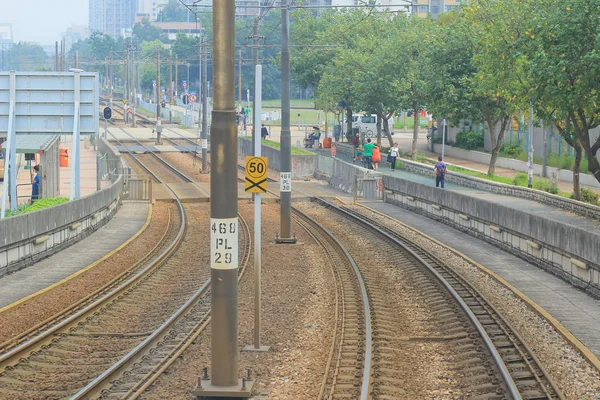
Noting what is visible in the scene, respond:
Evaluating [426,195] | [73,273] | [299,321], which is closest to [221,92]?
[299,321]

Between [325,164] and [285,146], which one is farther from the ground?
[285,146]

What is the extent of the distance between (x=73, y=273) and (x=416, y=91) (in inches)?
1649

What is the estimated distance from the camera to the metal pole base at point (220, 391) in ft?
37.3

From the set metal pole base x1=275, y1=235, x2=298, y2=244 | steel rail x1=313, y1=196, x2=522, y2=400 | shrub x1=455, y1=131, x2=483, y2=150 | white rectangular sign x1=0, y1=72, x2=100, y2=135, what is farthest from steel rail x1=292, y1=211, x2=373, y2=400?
shrub x1=455, y1=131, x2=483, y2=150

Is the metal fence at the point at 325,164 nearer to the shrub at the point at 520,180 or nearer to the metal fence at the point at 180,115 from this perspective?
the shrub at the point at 520,180

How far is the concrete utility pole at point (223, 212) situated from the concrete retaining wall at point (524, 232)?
1002 cm

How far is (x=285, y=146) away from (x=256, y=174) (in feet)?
43.2

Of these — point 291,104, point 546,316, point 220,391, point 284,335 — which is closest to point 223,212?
point 220,391

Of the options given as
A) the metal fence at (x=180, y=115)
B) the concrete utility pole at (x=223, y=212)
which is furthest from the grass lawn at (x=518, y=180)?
the metal fence at (x=180, y=115)

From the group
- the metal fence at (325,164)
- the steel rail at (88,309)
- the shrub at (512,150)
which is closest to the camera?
the steel rail at (88,309)

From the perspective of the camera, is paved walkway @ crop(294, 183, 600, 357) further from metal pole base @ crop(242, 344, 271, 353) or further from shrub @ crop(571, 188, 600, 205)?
shrub @ crop(571, 188, 600, 205)

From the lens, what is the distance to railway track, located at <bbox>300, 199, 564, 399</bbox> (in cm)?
1233

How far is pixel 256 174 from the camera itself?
14.2m

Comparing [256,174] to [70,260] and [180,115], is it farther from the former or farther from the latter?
[180,115]
